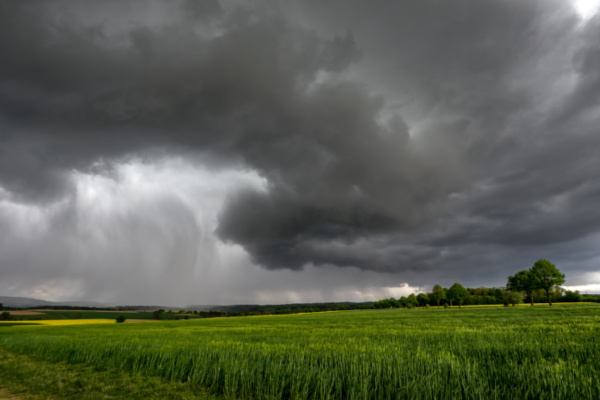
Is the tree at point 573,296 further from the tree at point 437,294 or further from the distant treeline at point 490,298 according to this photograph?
the tree at point 437,294

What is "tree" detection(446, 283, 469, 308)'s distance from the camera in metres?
130

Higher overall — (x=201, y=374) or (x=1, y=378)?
(x=201, y=374)

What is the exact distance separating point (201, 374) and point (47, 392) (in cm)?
523

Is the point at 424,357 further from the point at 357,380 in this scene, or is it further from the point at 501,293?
the point at 501,293

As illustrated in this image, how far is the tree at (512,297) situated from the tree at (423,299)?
6162cm

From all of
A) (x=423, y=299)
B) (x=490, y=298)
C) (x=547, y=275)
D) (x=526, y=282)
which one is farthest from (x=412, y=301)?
(x=547, y=275)

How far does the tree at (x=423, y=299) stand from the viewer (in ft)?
559

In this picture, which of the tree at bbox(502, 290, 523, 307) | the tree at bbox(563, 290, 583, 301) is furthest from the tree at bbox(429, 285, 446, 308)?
the tree at bbox(563, 290, 583, 301)

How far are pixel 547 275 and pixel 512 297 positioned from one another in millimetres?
23341

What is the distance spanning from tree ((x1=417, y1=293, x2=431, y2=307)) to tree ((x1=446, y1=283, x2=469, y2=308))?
→ 127ft

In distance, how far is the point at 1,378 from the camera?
11969 millimetres

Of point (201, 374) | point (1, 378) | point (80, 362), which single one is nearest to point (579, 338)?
point (201, 374)

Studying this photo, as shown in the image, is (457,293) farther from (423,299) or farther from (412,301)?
(412,301)

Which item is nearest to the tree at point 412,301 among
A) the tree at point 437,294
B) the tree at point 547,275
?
the tree at point 437,294
